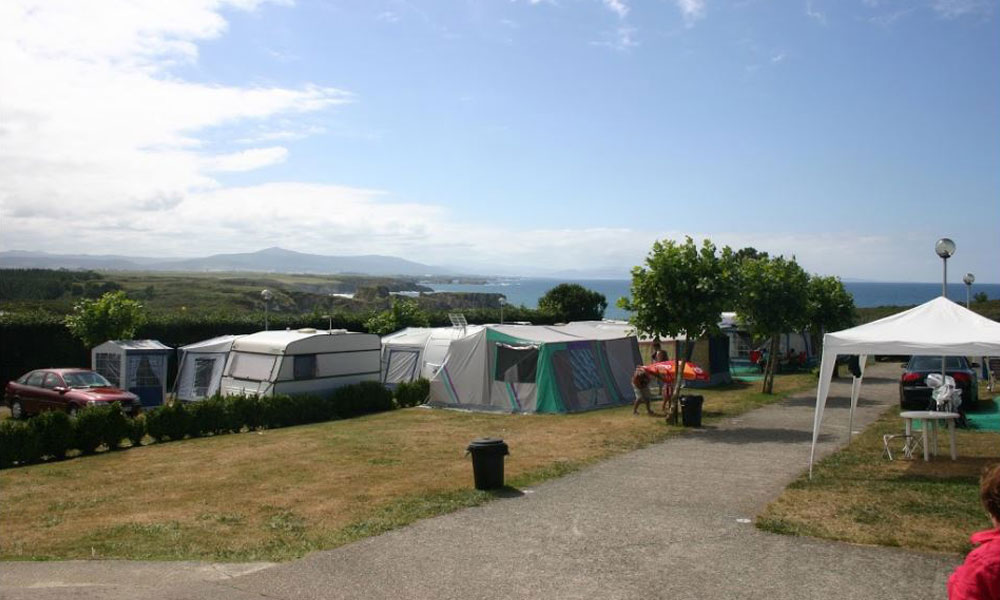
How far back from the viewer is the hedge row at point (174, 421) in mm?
13422

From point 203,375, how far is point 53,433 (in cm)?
668

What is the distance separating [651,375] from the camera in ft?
59.2

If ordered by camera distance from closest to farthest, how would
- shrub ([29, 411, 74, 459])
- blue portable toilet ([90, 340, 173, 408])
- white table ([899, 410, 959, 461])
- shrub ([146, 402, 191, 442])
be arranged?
white table ([899, 410, 959, 461]) → shrub ([29, 411, 74, 459]) → shrub ([146, 402, 191, 442]) → blue portable toilet ([90, 340, 173, 408])

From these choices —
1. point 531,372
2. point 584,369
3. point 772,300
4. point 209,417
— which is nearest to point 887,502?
point 531,372

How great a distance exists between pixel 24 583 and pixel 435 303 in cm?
6981

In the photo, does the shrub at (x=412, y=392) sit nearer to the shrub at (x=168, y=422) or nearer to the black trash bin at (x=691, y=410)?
the shrub at (x=168, y=422)

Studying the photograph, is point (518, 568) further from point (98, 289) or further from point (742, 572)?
point (98, 289)

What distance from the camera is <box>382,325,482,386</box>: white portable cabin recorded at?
71.9ft

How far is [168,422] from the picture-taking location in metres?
15.6

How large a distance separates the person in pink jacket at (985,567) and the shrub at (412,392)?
17910mm

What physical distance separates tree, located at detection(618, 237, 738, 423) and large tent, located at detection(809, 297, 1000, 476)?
465cm

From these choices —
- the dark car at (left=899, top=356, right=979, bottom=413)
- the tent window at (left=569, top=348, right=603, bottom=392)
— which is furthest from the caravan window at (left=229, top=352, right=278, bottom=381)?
the dark car at (left=899, top=356, right=979, bottom=413)

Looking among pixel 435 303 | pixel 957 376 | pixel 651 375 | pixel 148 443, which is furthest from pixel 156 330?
pixel 435 303

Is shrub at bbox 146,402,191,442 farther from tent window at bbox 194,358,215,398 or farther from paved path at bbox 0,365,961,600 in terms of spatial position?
paved path at bbox 0,365,961,600
